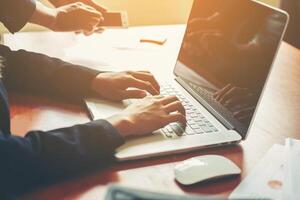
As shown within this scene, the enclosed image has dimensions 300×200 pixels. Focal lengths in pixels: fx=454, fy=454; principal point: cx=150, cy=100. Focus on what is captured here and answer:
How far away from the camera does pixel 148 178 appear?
84cm

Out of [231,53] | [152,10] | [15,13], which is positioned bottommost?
[152,10]

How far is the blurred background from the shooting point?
2202 millimetres

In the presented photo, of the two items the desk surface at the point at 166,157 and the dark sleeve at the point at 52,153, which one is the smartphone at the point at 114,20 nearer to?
the desk surface at the point at 166,157

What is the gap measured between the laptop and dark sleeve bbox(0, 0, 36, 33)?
48 centimetres

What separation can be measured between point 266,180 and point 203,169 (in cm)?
12

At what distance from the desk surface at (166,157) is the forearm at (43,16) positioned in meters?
0.44

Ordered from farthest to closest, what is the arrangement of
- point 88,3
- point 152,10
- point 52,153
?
point 152,10, point 88,3, point 52,153

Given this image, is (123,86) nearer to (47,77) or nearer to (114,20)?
(47,77)

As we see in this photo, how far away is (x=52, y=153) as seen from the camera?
0.81m

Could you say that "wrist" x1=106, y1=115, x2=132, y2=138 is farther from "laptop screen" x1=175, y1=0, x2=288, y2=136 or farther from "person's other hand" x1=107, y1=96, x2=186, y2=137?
"laptop screen" x1=175, y1=0, x2=288, y2=136

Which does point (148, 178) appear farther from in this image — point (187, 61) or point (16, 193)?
point (187, 61)

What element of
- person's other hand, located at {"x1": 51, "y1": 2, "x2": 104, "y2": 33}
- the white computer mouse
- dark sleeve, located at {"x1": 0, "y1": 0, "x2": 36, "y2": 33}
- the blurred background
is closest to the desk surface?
the white computer mouse

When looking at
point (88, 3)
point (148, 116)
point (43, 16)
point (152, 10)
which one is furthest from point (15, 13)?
point (152, 10)

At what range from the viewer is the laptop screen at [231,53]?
0.94 metres
